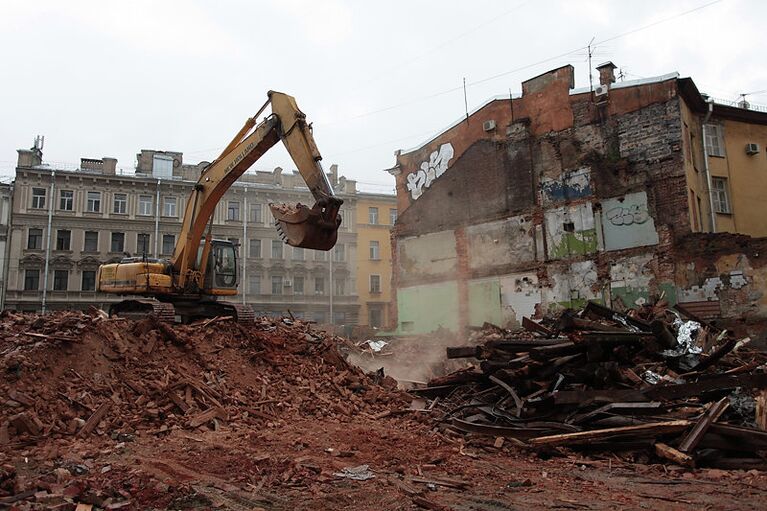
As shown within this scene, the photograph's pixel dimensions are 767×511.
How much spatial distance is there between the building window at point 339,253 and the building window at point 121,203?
16.4 metres

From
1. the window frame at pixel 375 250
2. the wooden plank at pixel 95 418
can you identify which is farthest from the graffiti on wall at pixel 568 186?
the window frame at pixel 375 250

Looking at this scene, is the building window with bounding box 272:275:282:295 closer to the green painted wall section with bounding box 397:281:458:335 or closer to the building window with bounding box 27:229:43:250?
the building window with bounding box 27:229:43:250

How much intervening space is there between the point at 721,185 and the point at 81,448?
2458cm

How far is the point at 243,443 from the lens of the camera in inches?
274

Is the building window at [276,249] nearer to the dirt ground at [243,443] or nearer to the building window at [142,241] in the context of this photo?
the building window at [142,241]

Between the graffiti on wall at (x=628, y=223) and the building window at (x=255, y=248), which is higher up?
the building window at (x=255, y=248)

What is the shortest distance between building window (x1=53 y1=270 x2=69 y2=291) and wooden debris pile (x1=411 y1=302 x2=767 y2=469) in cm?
3668

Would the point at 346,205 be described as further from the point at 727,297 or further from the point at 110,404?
the point at 110,404

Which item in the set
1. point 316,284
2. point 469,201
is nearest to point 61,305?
point 316,284

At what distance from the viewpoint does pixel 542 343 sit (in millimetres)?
8867

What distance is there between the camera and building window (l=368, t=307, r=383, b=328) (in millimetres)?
46281

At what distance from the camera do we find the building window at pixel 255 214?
43594 millimetres

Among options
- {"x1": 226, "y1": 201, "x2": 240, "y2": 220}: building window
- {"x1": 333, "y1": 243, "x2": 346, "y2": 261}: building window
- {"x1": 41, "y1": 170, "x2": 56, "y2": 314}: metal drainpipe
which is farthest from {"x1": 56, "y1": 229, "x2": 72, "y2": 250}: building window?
{"x1": 333, "y1": 243, "x2": 346, "y2": 261}: building window

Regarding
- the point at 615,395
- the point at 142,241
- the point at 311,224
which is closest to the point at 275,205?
the point at 311,224
